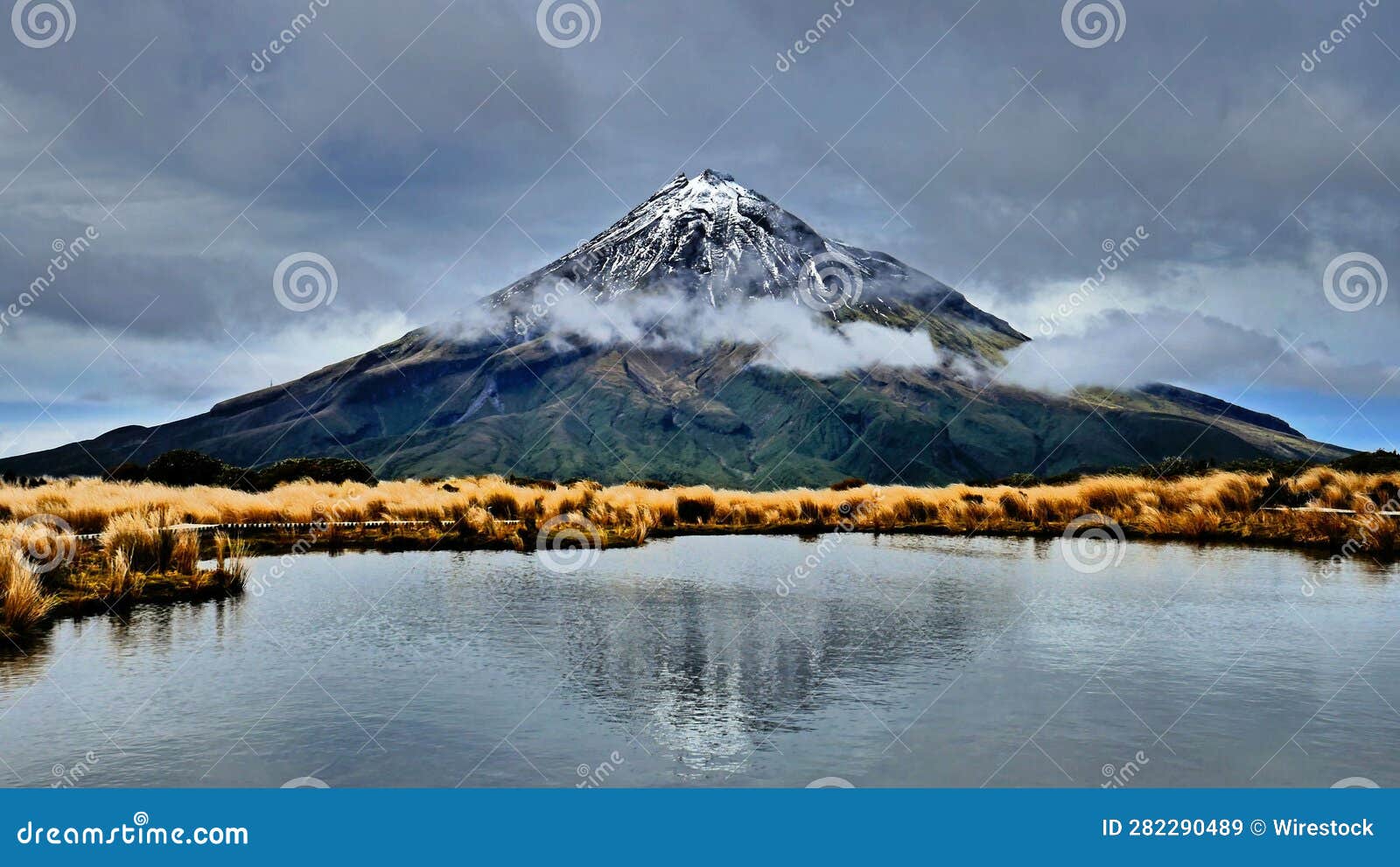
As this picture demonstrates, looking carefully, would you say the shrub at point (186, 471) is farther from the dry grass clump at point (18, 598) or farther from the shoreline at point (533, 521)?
the dry grass clump at point (18, 598)

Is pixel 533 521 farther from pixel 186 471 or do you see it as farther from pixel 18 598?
pixel 186 471

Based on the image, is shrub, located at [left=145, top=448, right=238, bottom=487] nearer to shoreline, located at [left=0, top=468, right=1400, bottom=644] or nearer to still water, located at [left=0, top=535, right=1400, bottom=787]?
shoreline, located at [left=0, top=468, right=1400, bottom=644]

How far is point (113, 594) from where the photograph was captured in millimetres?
18234

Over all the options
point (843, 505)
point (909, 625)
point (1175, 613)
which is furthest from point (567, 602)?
point (843, 505)

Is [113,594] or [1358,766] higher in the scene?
[113,594]

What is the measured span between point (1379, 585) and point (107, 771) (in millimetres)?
22229

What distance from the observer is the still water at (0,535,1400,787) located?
385 inches

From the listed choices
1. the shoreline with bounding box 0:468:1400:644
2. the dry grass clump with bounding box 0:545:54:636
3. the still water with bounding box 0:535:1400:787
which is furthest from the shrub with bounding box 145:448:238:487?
the dry grass clump with bounding box 0:545:54:636

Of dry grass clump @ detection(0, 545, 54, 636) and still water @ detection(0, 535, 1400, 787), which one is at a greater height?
dry grass clump @ detection(0, 545, 54, 636)

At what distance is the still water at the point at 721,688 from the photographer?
9.78 metres

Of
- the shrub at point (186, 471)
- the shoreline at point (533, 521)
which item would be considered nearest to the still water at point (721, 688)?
the shoreline at point (533, 521)

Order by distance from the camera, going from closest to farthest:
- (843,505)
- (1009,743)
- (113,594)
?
(1009,743)
(113,594)
(843,505)

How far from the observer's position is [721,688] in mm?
12578

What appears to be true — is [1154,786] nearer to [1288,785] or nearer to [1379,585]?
[1288,785]
